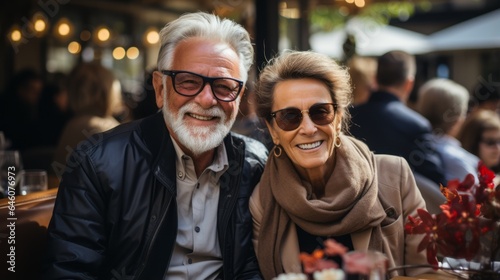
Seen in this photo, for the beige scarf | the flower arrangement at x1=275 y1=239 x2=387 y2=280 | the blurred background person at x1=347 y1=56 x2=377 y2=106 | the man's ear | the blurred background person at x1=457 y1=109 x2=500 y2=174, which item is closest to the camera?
the flower arrangement at x1=275 y1=239 x2=387 y2=280

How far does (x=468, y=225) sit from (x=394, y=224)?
2.37 ft

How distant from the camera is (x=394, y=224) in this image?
2.52 metres

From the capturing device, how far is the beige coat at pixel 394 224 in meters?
2.49

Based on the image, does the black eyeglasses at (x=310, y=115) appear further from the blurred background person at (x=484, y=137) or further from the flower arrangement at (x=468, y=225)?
the blurred background person at (x=484, y=137)

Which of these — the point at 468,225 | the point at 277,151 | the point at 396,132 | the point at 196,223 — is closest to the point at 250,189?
the point at 277,151

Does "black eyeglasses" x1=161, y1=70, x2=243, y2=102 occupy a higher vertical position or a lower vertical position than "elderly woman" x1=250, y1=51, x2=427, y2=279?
higher

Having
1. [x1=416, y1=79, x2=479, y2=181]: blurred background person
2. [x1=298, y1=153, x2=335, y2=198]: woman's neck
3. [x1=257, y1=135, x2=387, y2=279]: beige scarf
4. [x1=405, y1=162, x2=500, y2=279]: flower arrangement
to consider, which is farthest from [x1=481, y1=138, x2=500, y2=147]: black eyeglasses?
[x1=405, y1=162, x2=500, y2=279]: flower arrangement

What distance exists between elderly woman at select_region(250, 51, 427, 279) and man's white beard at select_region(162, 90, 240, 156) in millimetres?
228

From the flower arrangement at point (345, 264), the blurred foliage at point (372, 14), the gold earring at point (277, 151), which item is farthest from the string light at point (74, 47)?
the flower arrangement at point (345, 264)

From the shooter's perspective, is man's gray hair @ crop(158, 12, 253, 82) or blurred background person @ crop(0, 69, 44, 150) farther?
blurred background person @ crop(0, 69, 44, 150)

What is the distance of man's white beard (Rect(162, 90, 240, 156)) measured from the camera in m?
2.51

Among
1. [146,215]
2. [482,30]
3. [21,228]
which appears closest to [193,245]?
[146,215]

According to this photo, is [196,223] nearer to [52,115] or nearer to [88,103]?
[88,103]

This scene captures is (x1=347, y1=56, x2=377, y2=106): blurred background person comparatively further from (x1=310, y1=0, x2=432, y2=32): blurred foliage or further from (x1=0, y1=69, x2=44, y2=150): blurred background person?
(x1=310, y1=0, x2=432, y2=32): blurred foliage
